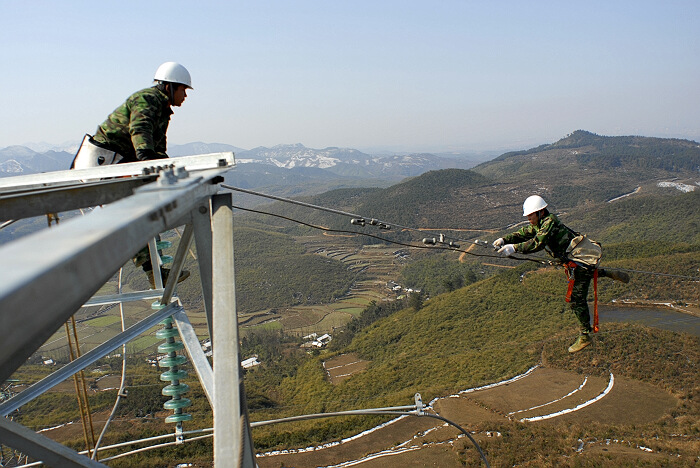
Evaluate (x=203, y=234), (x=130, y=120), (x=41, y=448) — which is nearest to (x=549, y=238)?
(x=203, y=234)

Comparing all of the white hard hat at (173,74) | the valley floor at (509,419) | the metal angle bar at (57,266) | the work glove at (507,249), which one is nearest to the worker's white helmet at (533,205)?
the work glove at (507,249)

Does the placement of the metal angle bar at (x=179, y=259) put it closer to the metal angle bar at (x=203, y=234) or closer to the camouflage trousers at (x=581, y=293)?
the metal angle bar at (x=203, y=234)

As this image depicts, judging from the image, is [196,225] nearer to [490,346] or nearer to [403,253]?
[490,346]

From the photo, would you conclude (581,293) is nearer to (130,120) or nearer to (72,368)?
(130,120)

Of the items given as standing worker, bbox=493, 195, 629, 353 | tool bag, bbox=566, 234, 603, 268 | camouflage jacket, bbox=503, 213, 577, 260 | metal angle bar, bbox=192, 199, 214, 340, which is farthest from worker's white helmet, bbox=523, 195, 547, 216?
metal angle bar, bbox=192, 199, 214, 340

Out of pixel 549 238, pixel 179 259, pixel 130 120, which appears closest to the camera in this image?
pixel 179 259

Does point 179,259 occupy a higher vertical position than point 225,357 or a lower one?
higher

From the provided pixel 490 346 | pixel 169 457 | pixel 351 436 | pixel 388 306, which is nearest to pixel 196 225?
pixel 169 457
